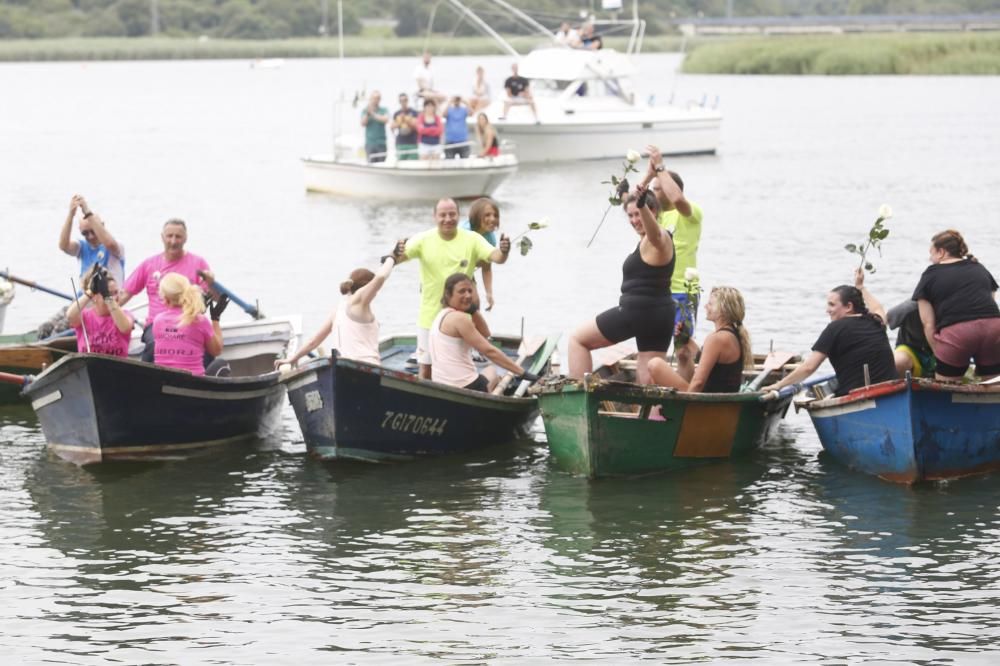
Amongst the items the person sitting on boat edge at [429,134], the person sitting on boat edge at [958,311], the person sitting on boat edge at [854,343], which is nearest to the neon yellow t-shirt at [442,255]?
the person sitting on boat edge at [854,343]

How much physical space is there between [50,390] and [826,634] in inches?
267

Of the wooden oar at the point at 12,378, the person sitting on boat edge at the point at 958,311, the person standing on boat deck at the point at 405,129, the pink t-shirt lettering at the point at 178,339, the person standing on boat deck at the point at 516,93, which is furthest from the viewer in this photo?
the person standing on boat deck at the point at 516,93

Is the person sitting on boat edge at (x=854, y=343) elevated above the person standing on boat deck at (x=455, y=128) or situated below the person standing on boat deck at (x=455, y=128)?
below

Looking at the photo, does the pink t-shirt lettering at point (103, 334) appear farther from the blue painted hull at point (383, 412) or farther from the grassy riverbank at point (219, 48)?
the grassy riverbank at point (219, 48)

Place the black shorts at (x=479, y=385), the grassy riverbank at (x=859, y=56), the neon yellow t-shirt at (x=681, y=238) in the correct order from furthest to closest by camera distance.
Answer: the grassy riverbank at (x=859, y=56) < the neon yellow t-shirt at (x=681, y=238) < the black shorts at (x=479, y=385)

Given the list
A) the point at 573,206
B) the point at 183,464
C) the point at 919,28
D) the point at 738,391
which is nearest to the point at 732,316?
the point at 738,391

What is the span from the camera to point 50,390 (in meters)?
14.2

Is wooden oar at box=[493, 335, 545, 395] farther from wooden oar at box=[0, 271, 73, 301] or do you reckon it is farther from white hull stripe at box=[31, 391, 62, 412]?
wooden oar at box=[0, 271, 73, 301]

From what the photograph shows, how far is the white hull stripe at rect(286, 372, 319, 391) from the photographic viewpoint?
13953mm

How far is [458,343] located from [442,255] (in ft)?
2.41

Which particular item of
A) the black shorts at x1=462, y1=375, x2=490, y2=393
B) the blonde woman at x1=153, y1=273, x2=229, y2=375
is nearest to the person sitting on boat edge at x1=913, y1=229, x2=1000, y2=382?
the black shorts at x1=462, y1=375, x2=490, y2=393

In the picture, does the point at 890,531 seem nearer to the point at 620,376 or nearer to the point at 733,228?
the point at 620,376

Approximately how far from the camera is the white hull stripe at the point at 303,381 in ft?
45.8

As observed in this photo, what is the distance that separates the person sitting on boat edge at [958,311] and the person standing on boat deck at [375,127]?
2047 centimetres
